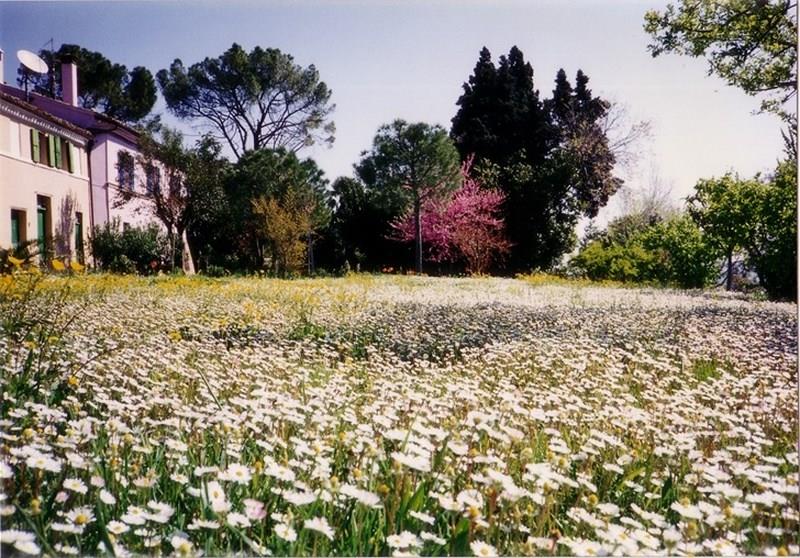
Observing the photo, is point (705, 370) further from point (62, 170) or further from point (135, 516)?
point (62, 170)

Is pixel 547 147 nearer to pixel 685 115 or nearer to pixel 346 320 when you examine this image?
pixel 685 115

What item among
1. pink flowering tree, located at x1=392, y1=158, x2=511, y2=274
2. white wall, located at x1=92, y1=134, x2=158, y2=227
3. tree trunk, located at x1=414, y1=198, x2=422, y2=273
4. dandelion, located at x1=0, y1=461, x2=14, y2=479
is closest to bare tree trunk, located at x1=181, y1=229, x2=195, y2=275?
white wall, located at x1=92, y1=134, x2=158, y2=227

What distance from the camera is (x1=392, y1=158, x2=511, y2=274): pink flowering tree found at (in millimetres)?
4234

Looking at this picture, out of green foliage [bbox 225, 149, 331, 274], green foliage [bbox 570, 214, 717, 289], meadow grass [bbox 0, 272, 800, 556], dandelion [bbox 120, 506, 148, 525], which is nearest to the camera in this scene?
dandelion [bbox 120, 506, 148, 525]

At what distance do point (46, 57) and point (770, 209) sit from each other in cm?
415

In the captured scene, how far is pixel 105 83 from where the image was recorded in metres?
3.37

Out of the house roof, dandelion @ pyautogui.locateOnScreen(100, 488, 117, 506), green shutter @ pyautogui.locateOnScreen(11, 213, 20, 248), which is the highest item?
the house roof

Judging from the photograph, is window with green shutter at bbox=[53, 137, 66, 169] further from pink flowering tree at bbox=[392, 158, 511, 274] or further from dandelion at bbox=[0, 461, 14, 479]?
pink flowering tree at bbox=[392, 158, 511, 274]

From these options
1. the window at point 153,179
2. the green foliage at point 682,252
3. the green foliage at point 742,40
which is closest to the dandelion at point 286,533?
the window at point 153,179

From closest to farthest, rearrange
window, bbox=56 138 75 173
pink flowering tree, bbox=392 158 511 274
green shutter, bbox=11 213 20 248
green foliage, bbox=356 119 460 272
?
green shutter, bbox=11 213 20 248
window, bbox=56 138 75 173
green foliage, bbox=356 119 460 272
pink flowering tree, bbox=392 158 511 274

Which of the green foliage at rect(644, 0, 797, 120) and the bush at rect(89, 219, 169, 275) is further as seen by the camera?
the bush at rect(89, 219, 169, 275)

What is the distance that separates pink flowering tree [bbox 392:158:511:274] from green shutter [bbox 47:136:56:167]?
89.6 inches

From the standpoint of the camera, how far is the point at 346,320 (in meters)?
5.10

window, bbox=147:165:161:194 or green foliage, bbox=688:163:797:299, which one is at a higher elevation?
window, bbox=147:165:161:194
